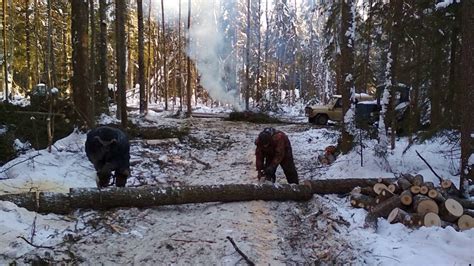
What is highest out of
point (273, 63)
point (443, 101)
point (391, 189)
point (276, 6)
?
point (276, 6)

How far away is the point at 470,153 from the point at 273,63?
47.7 meters

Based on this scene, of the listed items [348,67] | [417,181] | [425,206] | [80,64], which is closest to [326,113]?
[348,67]

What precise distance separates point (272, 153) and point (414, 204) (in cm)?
302

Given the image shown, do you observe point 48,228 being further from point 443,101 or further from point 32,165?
point 443,101

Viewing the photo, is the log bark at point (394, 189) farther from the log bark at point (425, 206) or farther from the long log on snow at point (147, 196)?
the long log on snow at point (147, 196)

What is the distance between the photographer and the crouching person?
23.7 ft

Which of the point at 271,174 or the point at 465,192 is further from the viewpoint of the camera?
the point at 271,174

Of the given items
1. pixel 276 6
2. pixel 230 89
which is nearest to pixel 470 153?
pixel 276 6

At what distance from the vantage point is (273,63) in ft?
176

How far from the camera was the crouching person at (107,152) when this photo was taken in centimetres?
721

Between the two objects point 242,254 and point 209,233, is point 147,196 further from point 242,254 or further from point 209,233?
point 242,254

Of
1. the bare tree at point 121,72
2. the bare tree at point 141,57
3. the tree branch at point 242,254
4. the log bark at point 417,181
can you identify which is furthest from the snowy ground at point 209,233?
the bare tree at point 141,57

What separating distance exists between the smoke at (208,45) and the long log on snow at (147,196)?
125ft

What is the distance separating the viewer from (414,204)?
243 inches
